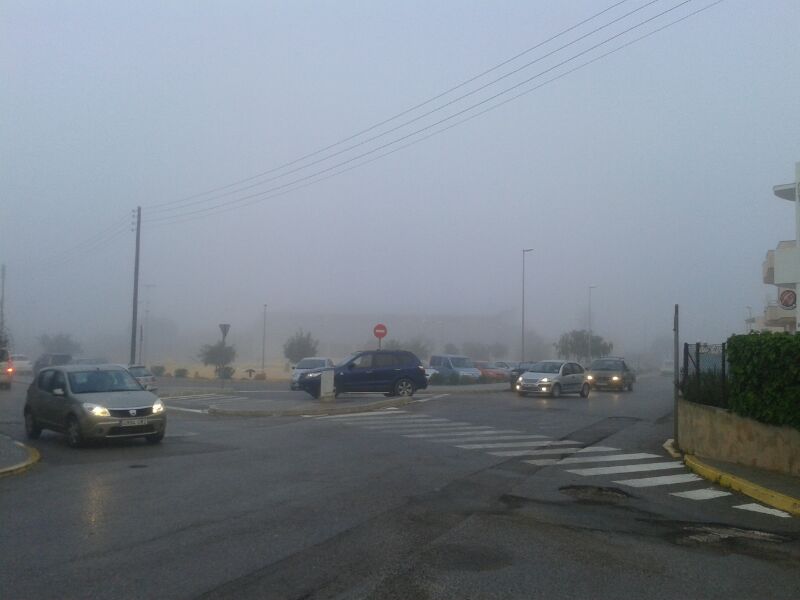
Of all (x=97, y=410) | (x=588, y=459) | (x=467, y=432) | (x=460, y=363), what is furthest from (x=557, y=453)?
(x=460, y=363)

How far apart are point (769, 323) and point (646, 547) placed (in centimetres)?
3468

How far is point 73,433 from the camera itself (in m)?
16.1

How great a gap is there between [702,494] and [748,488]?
0.70 m

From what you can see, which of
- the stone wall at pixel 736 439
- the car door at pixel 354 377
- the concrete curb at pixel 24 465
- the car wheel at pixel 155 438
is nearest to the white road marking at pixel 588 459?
the stone wall at pixel 736 439

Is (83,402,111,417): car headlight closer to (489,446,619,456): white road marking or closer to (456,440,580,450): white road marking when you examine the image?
(456,440,580,450): white road marking

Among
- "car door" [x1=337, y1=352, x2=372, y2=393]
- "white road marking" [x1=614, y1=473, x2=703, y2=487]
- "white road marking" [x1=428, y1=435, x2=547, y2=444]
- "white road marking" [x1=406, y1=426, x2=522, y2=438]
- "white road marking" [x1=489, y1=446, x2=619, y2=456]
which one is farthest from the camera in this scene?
"car door" [x1=337, y1=352, x2=372, y2=393]

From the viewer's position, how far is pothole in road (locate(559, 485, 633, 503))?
1139 centimetres

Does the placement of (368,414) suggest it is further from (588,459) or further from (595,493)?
(595,493)

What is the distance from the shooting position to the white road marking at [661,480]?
42.5 feet

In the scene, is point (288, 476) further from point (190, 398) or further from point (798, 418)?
point (190, 398)

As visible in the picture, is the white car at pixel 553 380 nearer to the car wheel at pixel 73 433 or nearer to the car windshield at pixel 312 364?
the car windshield at pixel 312 364

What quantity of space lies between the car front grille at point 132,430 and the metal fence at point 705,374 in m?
11.6

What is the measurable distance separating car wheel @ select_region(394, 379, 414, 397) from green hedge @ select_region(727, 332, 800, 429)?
16.2 metres

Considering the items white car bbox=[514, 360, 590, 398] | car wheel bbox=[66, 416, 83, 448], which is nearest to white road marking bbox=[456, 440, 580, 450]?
car wheel bbox=[66, 416, 83, 448]
